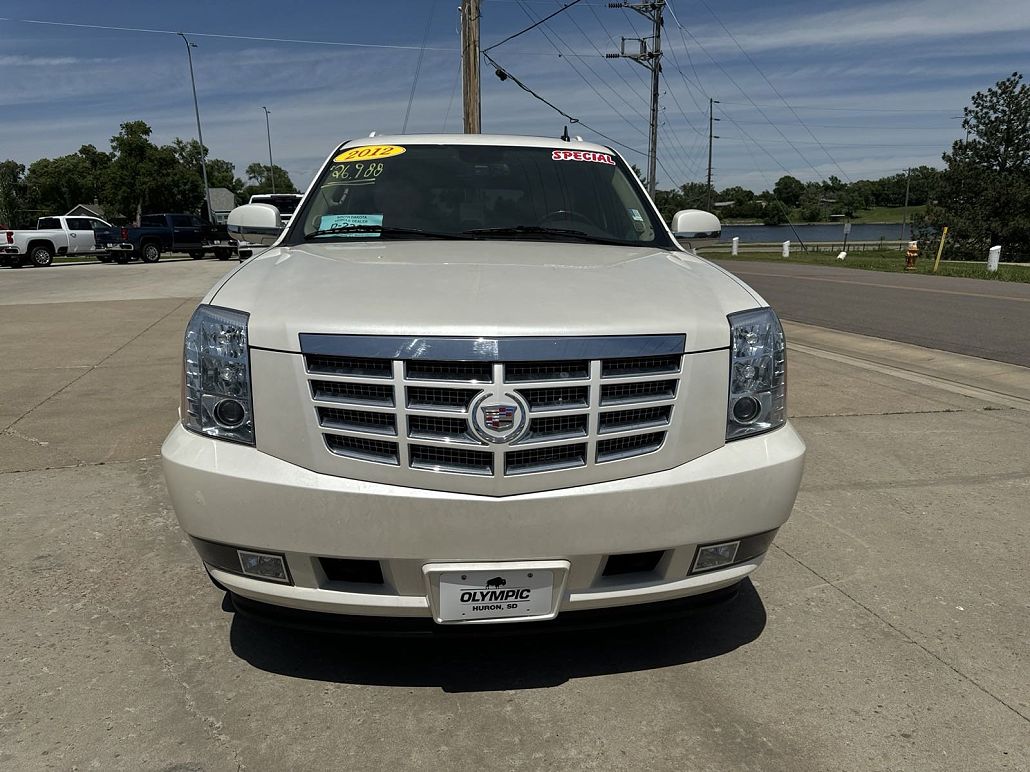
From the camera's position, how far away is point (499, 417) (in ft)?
7.20

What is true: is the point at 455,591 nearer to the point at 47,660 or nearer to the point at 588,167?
the point at 47,660

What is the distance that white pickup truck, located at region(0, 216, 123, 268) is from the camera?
27953 mm

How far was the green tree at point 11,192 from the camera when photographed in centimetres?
6731

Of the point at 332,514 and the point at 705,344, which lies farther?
the point at 705,344

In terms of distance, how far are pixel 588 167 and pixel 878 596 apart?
239 cm

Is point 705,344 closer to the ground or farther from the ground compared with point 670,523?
farther from the ground

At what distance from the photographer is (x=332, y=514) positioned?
2230 millimetres

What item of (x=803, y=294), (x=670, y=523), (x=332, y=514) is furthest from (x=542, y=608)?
(x=803, y=294)

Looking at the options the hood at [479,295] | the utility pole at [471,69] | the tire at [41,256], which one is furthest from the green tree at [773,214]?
the hood at [479,295]

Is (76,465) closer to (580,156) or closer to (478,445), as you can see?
(580,156)

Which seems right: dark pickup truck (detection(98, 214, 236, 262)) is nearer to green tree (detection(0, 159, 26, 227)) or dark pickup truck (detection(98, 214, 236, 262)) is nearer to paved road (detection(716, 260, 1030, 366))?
paved road (detection(716, 260, 1030, 366))

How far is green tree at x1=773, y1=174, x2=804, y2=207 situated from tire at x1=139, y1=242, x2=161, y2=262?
309 ft

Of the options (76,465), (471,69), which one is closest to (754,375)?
(76,465)

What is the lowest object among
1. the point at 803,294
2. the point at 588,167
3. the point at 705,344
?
the point at 803,294
